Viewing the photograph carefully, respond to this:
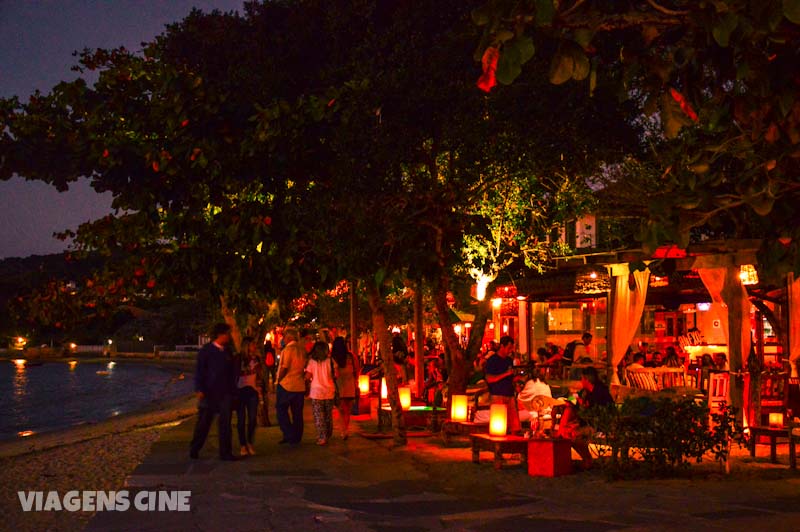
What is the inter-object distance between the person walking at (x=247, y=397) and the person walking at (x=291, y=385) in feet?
1.50

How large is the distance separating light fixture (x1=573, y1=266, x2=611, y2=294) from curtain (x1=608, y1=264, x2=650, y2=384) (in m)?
3.76

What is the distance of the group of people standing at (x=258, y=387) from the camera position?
12.8 m

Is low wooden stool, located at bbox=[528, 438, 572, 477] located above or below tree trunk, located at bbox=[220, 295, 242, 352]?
below

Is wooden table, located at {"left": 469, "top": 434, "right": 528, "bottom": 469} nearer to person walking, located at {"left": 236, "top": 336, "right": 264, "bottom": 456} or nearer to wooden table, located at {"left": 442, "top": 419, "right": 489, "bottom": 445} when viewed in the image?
wooden table, located at {"left": 442, "top": 419, "right": 489, "bottom": 445}

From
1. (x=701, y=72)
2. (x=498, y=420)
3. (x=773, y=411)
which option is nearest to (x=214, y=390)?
(x=498, y=420)

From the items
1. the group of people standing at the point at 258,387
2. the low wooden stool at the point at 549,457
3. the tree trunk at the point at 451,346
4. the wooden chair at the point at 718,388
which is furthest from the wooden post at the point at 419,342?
the low wooden stool at the point at 549,457

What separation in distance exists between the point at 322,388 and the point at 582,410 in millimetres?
4769

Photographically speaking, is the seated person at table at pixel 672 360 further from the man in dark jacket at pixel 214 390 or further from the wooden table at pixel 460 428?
the man in dark jacket at pixel 214 390

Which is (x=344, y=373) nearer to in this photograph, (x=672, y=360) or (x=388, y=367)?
(x=388, y=367)

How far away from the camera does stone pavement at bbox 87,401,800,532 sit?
27.5 ft

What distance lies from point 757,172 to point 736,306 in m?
8.73

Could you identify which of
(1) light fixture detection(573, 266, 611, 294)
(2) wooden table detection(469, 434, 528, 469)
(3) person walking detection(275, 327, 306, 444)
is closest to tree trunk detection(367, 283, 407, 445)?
(3) person walking detection(275, 327, 306, 444)

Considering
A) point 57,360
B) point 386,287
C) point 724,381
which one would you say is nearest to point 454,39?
point 386,287

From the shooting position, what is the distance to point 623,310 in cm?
1664
